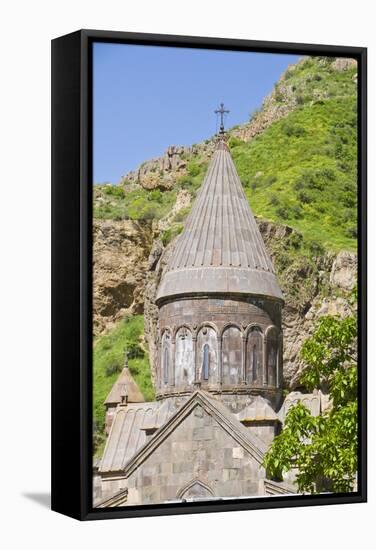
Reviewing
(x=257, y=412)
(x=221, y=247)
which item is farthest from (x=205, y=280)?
(x=257, y=412)

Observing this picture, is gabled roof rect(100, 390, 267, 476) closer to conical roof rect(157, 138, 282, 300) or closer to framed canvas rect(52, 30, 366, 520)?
framed canvas rect(52, 30, 366, 520)

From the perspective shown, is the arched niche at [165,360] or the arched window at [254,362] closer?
the arched niche at [165,360]

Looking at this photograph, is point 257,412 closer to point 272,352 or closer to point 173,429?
point 272,352

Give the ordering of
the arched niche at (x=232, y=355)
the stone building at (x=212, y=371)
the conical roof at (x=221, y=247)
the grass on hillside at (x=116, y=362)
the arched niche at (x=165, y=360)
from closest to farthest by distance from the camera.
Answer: the grass on hillside at (x=116, y=362) < the stone building at (x=212, y=371) < the arched niche at (x=165, y=360) < the arched niche at (x=232, y=355) < the conical roof at (x=221, y=247)

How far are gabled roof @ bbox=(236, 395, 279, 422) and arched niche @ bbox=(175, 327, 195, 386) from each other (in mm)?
642

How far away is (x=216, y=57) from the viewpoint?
53.7 feet

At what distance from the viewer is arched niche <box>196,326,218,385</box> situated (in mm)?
16484

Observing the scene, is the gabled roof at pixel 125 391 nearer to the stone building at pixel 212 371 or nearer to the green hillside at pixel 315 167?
the stone building at pixel 212 371

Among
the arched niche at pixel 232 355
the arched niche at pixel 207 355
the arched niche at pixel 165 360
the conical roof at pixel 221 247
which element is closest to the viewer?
the arched niche at pixel 165 360

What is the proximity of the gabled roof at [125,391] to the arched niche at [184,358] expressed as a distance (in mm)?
503

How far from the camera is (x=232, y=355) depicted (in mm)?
16828

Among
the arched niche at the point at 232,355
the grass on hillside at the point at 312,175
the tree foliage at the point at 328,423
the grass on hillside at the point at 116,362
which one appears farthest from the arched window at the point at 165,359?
the grass on hillside at the point at 312,175

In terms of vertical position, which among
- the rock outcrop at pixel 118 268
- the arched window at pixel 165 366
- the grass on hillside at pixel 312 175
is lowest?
the arched window at pixel 165 366

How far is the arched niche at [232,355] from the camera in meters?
16.6
